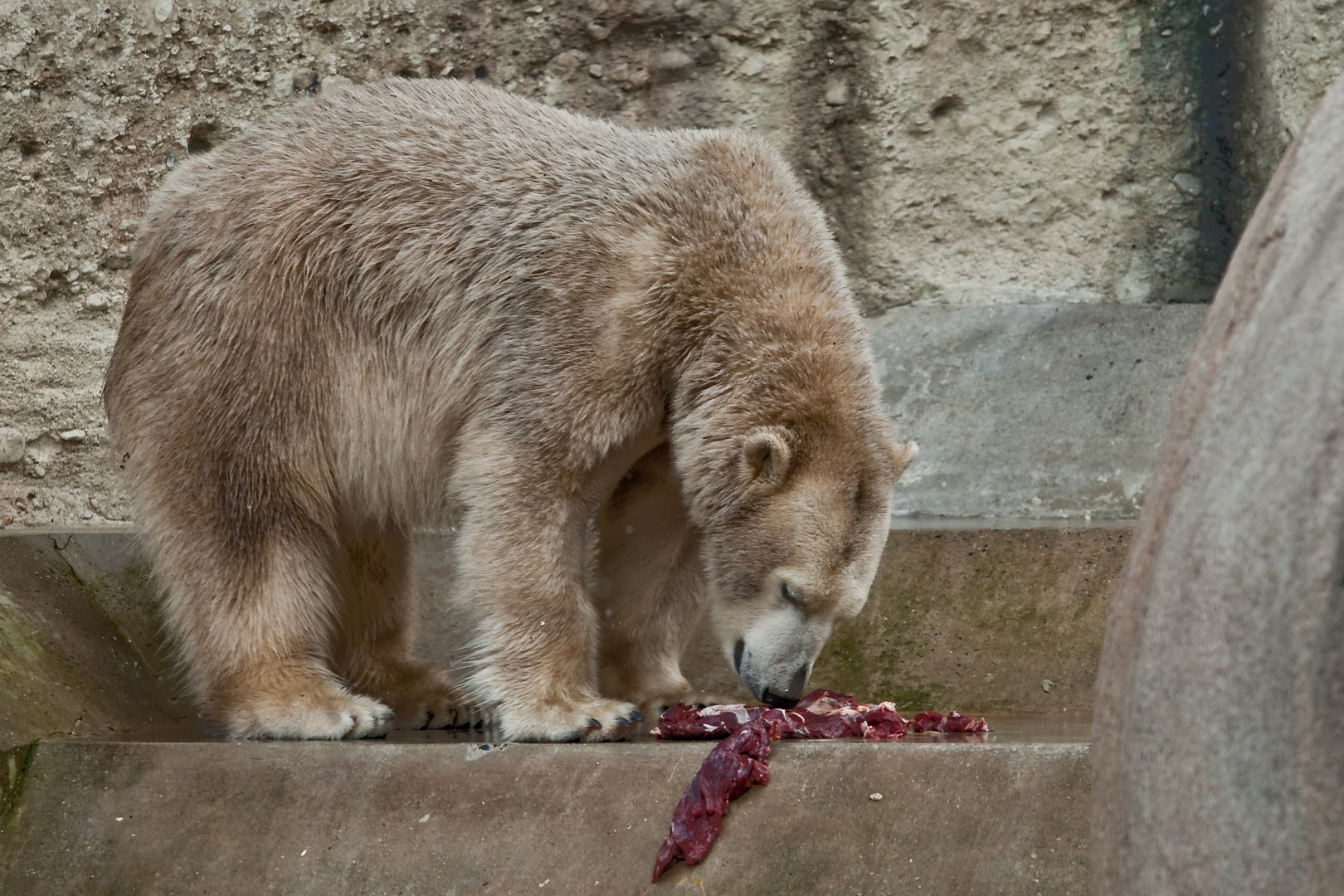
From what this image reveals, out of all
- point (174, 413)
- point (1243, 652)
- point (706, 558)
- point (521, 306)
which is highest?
point (1243, 652)

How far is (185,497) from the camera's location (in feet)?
13.8

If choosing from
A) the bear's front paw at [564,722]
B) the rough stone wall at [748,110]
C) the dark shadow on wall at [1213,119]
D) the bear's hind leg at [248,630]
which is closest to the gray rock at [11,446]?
the rough stone wall at [748,110]

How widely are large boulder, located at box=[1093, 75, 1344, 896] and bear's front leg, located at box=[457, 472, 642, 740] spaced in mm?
2170

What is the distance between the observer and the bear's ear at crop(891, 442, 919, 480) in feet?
13.6

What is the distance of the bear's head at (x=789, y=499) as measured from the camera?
3.95 m

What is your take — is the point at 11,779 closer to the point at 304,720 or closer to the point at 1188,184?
the point at 304,720

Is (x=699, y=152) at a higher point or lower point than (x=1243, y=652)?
lower

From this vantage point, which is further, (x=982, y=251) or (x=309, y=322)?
(x=982, y=251)

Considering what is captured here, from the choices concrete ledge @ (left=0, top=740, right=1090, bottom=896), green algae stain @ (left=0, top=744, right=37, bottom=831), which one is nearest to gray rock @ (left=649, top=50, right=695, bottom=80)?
concrete ledge @ (left=0, top=740, right=1090, bottom=896)

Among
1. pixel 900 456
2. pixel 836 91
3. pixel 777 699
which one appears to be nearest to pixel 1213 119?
pixel 836 91

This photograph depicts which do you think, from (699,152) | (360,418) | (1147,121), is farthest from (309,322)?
(1147,121)

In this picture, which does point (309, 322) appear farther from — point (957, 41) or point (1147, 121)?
point (1147, 121)

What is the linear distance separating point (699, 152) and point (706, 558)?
1.22m

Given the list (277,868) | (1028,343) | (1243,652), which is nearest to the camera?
(1243,652)
